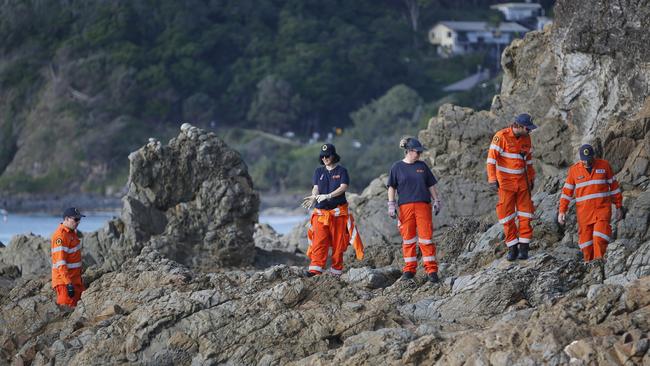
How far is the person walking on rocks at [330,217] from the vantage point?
19141mm

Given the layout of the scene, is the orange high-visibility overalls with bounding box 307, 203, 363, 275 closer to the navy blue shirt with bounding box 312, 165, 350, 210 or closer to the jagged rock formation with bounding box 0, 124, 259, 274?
the navy blue shirt with bounding box 312, 165, 350, 210

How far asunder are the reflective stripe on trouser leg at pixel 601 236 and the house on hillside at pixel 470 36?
76.0 metres

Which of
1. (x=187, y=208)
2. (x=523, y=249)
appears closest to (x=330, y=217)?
(x=523, y=249)

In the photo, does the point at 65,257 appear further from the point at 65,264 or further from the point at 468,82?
the point at 468,82

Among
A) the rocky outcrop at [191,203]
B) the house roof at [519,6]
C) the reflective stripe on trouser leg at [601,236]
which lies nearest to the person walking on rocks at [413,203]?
the reflective stripe on trouser leg at [601,236]

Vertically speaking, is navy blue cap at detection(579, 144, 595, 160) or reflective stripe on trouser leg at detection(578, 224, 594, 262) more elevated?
navy blue cap at detection(579, 144, 595, 160)

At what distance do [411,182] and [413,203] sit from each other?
0.25 meters

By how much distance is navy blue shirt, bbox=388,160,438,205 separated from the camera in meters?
18.2

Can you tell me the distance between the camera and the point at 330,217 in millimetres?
19219

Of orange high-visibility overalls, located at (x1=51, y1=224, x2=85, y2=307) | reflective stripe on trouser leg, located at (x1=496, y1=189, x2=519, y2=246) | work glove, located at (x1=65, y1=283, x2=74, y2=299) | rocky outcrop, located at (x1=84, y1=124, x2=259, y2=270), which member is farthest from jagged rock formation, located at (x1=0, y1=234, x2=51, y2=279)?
reflective stripe on trouser leg, located at (x1=496, y1=189, x2=519, y2=246)

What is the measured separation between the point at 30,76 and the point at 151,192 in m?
60.1

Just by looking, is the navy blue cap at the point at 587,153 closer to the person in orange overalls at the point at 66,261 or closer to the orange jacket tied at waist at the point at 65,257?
the person in orange overalls at the point at 66,261

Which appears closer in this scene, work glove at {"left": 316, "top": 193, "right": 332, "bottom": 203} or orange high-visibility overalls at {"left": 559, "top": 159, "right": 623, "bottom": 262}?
orange high-visibility overalls at {"left": 559, "top": 159, "right": 623, "bottom": 262}

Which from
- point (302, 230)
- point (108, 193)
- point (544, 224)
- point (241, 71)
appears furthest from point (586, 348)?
point (241, 71)
